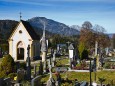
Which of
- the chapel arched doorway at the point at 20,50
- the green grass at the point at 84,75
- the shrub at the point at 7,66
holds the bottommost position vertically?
the green grass at the point at 84,75

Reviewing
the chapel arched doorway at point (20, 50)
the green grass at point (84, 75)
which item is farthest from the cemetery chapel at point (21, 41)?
the green grass at point (84, 75)

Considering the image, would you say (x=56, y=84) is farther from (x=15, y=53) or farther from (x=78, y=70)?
(x=15, y=53)

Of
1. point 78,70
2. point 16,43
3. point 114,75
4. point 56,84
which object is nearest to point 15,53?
point 16,43

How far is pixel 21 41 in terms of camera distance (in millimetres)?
46156

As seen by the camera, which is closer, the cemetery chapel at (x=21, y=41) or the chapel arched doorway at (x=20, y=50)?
the cemetery chapel at (x=21, y=41)

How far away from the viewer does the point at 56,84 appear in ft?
70.2

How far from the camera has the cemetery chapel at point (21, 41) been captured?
150 feet

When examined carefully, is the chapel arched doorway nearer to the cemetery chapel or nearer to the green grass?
the cemetery chapel

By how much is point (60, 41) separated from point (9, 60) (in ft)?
177

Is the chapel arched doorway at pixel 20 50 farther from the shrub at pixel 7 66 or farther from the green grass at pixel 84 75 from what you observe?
the shrub at pixel 7 66

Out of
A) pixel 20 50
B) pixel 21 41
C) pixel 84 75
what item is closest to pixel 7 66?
pixel 84 75

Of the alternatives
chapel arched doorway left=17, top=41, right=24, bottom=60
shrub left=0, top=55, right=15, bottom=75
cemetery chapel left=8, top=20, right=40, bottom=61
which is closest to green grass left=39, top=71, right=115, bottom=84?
shrub left=0, top=55, right=15, bottom=75

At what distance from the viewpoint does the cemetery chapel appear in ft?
150

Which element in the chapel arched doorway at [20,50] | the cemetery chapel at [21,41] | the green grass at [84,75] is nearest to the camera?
the green grass at [84,75]
